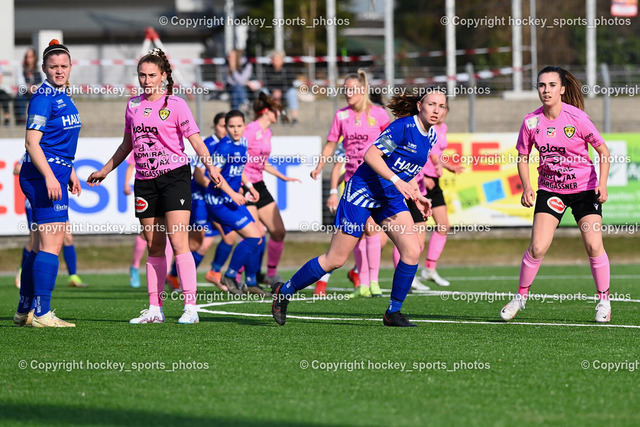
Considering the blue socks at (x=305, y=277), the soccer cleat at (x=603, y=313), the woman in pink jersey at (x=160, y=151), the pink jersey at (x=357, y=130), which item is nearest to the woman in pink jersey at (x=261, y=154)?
the pink jersey at (x=357, y=130)

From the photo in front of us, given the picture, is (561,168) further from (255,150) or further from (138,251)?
(138,251)

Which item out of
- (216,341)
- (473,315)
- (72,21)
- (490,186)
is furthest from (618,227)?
(72,21)

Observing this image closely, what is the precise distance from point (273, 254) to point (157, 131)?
5.40 metres

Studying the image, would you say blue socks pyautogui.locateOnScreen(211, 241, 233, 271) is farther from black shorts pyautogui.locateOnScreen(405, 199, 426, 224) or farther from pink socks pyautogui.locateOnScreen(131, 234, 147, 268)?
black shorts pyautogui.locateOnScreen(405, 199, 426, 224)

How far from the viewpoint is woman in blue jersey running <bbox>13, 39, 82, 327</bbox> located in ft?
26.1

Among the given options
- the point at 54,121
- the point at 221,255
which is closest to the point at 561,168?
the point at 54,121

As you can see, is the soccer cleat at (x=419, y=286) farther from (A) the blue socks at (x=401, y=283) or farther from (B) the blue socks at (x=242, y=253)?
(A) the blue socks at (x=401, y=283)

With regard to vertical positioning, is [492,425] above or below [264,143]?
below

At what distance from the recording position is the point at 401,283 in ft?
27.1

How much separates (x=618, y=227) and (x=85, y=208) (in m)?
9.96

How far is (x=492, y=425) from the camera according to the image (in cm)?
449

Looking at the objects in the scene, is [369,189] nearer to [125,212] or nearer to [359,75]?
[359,75]

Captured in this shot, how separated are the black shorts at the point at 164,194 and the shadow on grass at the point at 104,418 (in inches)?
130

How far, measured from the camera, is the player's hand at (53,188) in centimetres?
779
